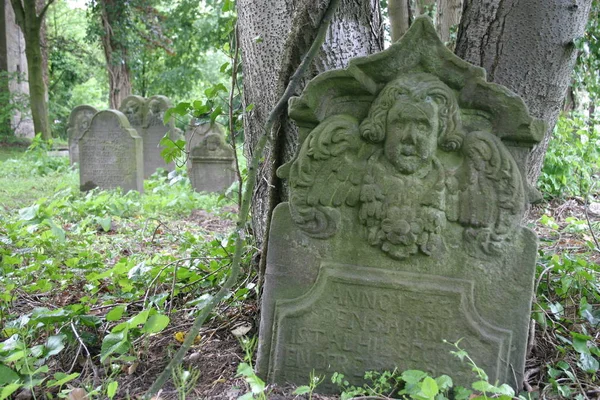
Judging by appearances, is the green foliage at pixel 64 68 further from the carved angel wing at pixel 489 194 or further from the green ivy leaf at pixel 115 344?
the carved angel wing at pixel 489 194

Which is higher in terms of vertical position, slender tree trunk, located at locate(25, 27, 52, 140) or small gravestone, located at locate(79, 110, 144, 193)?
slender tree trunk, located at locate(25, 27, 52, 140)

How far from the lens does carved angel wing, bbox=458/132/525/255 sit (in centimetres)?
209

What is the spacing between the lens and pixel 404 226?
84.0 inches

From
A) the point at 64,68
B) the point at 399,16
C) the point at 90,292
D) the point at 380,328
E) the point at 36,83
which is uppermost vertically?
the point at 64,68

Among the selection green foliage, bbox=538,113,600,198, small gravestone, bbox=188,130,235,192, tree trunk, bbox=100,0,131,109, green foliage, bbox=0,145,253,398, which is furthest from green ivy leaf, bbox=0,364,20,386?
tree trunk, bbox=100,0,131,109

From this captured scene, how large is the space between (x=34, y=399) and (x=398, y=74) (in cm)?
194

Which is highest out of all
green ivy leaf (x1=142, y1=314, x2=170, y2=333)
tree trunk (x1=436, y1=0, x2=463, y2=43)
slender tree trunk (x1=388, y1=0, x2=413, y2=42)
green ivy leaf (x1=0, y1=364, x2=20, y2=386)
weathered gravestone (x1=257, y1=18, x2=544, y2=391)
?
tree trunk (x1=436, y1=0, x2=463, y2=43)

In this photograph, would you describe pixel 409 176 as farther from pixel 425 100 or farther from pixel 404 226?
pixel 425 100

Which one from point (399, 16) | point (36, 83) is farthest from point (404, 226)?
point (36, 83)

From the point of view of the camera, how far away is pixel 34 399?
2.02m

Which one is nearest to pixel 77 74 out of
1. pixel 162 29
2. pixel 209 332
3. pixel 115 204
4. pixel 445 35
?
pixel 162 29

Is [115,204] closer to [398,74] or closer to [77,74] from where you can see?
[398,74]

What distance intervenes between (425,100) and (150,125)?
9.89 m

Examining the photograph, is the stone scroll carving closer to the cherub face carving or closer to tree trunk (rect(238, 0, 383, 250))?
the cherub face carving
